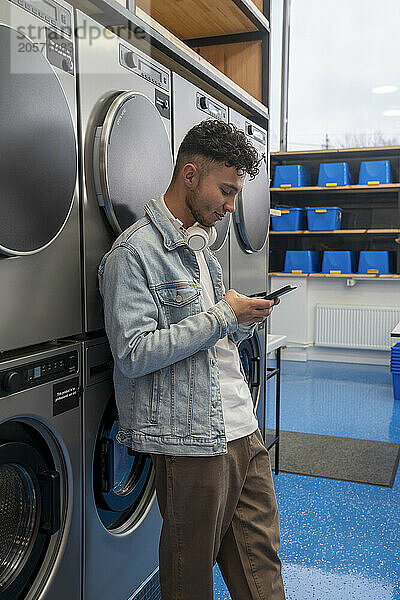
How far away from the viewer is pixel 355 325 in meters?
7.07

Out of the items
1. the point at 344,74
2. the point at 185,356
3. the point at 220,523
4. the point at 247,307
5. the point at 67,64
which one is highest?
the point at 344,74

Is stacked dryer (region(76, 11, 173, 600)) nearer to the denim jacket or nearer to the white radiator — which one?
the denim jacket

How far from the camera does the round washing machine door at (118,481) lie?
174 cm

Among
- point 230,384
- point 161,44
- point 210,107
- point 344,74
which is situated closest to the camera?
point 230,384

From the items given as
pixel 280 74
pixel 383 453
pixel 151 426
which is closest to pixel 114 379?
pixel 151 426

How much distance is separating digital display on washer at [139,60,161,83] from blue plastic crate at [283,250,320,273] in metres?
5.32

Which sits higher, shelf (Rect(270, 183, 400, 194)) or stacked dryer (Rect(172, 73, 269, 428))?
shelf (Rect(270, 183, 400, 194))

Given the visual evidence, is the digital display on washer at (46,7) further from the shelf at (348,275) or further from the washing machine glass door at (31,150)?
the shelf at (348,275)

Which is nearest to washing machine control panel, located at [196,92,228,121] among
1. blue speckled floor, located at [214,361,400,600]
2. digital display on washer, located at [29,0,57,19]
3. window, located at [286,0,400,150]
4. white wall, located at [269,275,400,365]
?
digital display on washer, located at [29,0,57,19]

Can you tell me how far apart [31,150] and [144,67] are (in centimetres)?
71

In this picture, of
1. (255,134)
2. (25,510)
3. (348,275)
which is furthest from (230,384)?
(348,275)

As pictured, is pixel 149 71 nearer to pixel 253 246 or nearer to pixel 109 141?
pixel 109 141

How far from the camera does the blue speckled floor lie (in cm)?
241

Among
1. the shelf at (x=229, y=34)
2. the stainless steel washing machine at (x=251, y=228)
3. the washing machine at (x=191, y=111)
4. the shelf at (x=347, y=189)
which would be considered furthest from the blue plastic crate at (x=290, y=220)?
the washing machine at (x=191, y=111)
